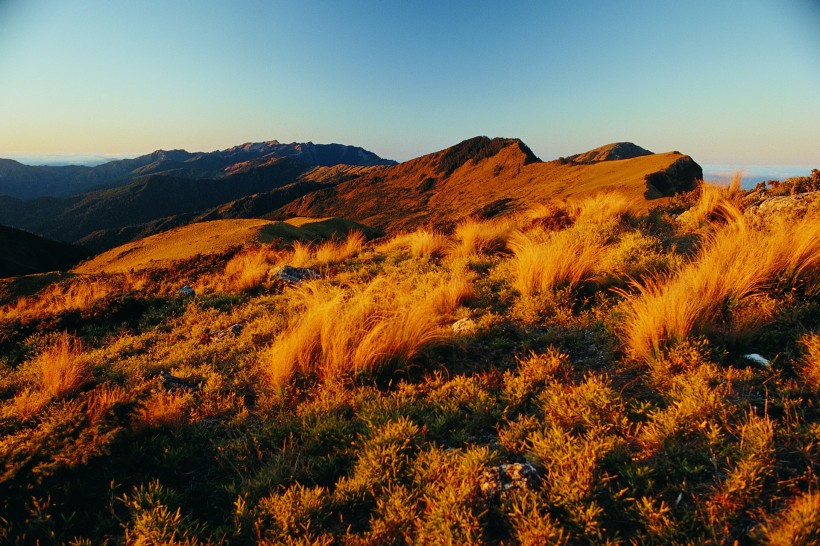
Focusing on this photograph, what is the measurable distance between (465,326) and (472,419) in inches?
67.6

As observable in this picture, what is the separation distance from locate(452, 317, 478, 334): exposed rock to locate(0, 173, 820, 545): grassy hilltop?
102mm

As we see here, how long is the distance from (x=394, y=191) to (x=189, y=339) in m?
130

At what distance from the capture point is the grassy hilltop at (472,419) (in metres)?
2.24

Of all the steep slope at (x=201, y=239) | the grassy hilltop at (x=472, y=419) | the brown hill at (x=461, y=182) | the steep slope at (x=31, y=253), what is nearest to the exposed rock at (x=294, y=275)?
the grassy hilltop at (x=472, y=419)

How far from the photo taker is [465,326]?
480 cm

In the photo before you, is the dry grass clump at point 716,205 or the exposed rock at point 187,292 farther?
the exposed rock at point 187,292

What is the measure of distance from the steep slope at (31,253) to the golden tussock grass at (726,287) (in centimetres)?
6422

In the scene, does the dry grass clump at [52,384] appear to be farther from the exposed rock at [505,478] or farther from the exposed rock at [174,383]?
the exposed rock at [505,478]

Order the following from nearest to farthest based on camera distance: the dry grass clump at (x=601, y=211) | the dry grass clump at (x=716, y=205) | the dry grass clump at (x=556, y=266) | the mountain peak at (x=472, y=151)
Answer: the dry grass clump at (x=556, y=266)
the dry grass clump at (x=716, y=205)
the dry grass clump at (x=601, y=211)
the mountain peak at (x=472, y=151)

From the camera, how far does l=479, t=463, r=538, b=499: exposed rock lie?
2.36 metres

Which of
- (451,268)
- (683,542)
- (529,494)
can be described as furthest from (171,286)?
(683,542)

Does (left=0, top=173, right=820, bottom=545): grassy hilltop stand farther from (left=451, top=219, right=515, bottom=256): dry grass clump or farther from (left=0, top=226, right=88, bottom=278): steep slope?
(left=0, top=226, right=88, bottom=278): steep slope

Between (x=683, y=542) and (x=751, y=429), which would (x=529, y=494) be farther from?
(x=751, y=429)

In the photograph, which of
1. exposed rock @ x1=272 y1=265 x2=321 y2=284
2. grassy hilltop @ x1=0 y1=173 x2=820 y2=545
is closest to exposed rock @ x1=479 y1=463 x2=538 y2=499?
grassy hilltop @ x1=0 y1=173 x2=820 y2=545
